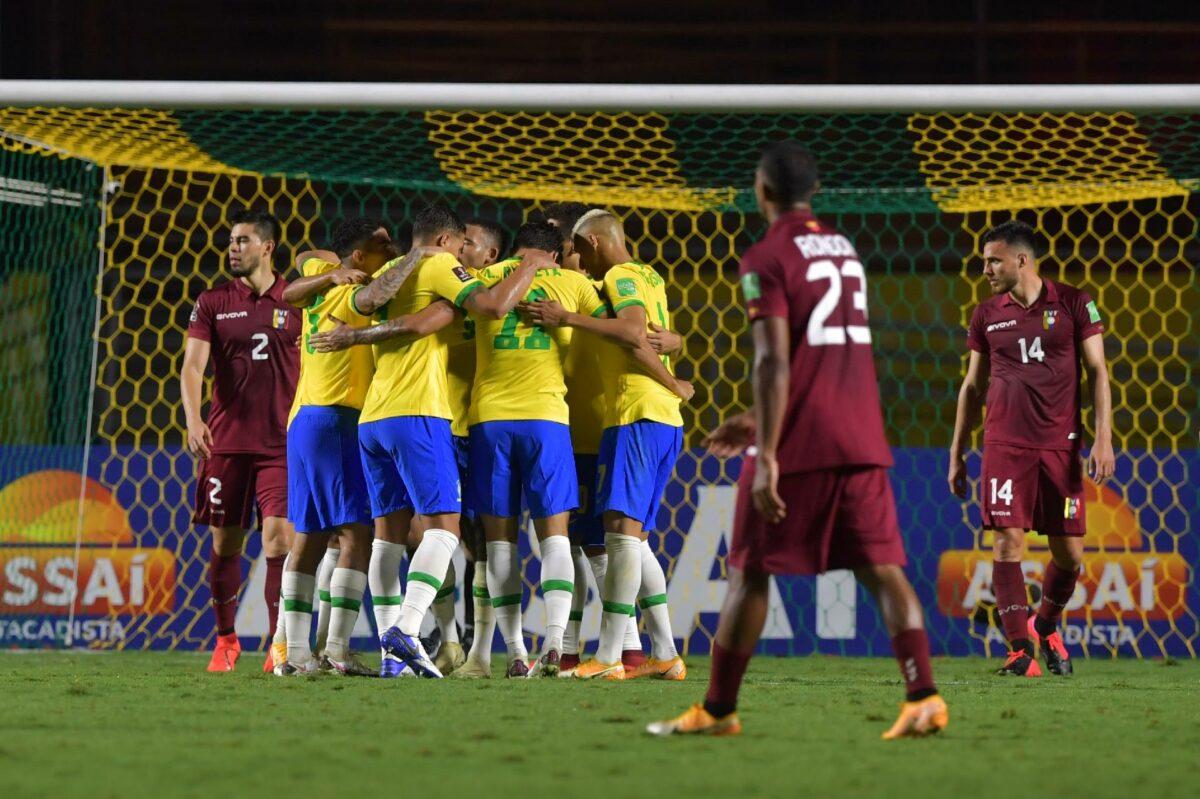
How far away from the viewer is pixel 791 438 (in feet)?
13.4

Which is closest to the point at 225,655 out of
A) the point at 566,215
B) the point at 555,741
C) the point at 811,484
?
the point at 566,215

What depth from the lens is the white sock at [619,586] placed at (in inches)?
249

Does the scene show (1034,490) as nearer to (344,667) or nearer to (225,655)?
(344,667)

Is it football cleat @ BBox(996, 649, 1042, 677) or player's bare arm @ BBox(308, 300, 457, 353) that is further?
football cleat @ BBox(996, 649, 1042, 677)

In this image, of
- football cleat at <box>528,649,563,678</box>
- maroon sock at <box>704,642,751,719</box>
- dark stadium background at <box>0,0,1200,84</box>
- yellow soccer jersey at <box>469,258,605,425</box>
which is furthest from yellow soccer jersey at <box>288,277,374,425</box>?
dark stadium background at <box>0,0,1200,84</box>

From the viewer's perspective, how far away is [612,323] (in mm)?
6250

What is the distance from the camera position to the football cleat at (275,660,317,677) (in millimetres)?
6435

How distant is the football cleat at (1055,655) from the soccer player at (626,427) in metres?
1.77

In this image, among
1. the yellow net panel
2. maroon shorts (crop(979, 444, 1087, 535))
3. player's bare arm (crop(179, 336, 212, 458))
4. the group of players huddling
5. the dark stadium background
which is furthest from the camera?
the dark stadium background

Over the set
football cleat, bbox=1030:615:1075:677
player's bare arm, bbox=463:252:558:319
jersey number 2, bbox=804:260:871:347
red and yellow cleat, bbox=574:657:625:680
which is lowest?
red and yellow cleat, bbox=574:657:625:680

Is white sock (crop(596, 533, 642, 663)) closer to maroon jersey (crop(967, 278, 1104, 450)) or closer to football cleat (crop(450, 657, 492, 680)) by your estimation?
football cleat (crop(450, 657, 492, 680))

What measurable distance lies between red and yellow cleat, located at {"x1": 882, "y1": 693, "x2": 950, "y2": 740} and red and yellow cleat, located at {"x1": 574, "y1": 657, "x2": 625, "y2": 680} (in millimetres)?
2286

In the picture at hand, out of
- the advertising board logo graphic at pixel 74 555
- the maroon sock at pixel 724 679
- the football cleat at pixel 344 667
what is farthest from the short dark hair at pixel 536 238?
the advertising board logo graphic at pixel 74 555

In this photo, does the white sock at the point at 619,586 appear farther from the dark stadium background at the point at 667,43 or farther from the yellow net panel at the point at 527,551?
the dark stadium background at the point at 667,43
